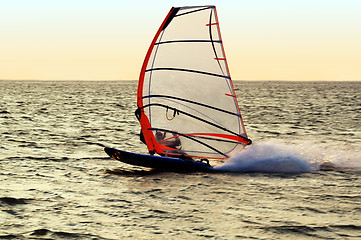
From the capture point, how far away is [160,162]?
44.1ft

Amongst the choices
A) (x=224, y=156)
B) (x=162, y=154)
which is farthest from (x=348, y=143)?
(x=162, y=154)

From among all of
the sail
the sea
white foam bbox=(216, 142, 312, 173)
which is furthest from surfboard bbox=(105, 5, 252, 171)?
the sea

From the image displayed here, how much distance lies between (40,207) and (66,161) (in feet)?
18.3

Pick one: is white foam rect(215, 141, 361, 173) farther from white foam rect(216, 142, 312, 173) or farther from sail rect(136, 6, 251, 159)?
sail rect(136, 6, 251, 159)

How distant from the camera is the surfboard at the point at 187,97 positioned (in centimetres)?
1344

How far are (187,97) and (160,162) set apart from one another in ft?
6.52

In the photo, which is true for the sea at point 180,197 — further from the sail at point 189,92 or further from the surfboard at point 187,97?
the sail at point 189,92

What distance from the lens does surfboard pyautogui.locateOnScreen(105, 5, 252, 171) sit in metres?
13.4

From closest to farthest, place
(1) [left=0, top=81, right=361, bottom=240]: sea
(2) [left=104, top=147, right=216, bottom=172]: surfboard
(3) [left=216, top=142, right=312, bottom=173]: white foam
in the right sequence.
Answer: (1) [left=0, top=81, right=361, bottom=240]: sea, (2) [left=104, top=147, right=216, bottom=172]: surfboard, (3) [left=216, top=142, right=312, bottom=173]: white foam

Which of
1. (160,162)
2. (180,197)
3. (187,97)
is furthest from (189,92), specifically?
(180,197)

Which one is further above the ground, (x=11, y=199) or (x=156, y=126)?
(x=156, y=126)

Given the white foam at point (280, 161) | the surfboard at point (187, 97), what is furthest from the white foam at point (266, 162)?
the surfboard at point (187, 97)

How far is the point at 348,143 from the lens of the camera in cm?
2045

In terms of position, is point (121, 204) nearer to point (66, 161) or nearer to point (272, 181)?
point (272, 181)
